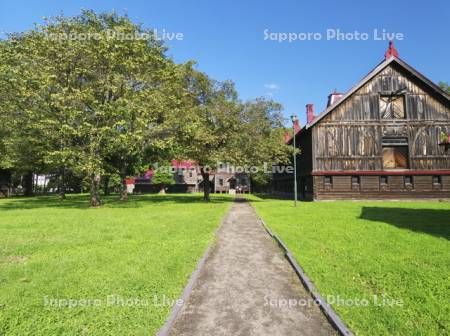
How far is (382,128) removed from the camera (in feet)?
97.2

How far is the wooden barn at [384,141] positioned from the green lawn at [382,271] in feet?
57.7

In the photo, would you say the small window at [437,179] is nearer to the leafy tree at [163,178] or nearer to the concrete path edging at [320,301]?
the concrete path edging at [320,301]

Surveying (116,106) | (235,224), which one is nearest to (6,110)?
(116,106)

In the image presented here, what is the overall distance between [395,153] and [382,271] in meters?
27.2

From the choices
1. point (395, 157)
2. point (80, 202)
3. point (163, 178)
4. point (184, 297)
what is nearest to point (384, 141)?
point (395, 157)

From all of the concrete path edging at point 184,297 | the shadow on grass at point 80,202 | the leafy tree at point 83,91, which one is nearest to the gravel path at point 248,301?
the concrete path edging at point 184,297

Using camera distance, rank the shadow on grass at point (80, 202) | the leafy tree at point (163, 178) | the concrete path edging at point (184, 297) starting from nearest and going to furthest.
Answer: the concrete path edging at point (184, 297), the shadow on grass at point (80, 202), the leafy tree at point (163, 178)

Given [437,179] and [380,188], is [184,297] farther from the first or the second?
[437,179]

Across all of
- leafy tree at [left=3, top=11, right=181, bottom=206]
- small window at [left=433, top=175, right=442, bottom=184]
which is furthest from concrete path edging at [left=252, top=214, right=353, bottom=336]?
small window at [left=433, top=175, right=442, bottom=184]

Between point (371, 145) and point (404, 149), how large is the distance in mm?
3409

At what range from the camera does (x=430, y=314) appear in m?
4.62

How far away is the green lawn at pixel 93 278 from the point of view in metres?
4.43

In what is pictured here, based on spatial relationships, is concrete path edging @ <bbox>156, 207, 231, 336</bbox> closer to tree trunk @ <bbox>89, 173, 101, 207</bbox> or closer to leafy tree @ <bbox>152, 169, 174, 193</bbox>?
tree trunk @ <bbox>89, 173, 101, 207</bbox>

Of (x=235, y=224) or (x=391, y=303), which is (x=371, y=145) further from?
(x=391, y=303)
